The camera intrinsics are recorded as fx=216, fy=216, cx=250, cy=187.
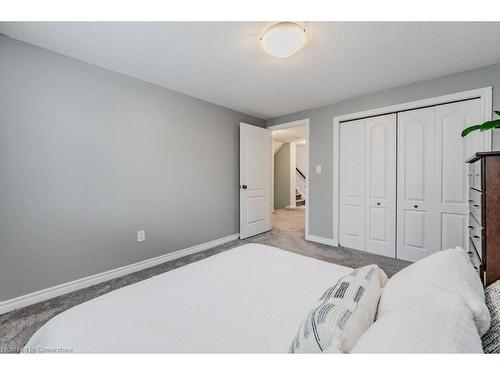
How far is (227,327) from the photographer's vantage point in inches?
32.5

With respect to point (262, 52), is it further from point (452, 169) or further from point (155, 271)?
point (155, 271)

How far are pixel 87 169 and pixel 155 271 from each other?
133 centimetres

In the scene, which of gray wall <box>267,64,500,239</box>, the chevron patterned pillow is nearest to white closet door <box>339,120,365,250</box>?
gray wall <box>267,64,500,239</box>

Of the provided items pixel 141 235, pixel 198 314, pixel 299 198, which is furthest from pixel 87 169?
pixel 299 198

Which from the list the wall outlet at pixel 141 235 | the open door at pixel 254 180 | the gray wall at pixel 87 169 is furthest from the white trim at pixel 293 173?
the wall outlet at pixel 141 235

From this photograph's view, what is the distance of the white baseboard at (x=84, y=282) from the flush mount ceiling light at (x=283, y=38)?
2.62 metres

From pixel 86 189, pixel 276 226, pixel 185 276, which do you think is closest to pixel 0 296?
pixel 86 189

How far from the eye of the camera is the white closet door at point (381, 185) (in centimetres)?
291

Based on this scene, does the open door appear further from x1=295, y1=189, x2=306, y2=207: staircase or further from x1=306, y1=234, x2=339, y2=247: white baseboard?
x1=295, y1=189, x2=306, y2=207: staircase

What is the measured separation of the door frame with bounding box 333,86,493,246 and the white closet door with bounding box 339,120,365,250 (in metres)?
0.06

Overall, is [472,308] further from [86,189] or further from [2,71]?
[2,71]

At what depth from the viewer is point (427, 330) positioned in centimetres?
51

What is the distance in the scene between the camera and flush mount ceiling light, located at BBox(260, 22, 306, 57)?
1622mm

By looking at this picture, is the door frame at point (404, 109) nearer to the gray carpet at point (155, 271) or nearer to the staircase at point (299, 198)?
the gray carpet at point (155, 271)
